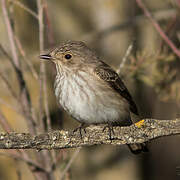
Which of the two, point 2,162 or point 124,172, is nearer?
point 2,162

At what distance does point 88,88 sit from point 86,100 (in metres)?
0.13

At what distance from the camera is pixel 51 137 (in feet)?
9.83

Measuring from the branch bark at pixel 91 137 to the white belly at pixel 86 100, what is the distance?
914 mm

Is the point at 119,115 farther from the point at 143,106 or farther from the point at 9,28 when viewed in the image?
the point at 143,106

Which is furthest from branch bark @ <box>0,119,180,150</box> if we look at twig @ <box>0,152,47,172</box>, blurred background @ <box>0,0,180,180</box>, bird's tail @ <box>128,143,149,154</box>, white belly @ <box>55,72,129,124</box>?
blurred background @ <box>0,0,180,180</box>

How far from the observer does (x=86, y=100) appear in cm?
413

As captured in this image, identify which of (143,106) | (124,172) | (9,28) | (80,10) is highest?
(80,10)

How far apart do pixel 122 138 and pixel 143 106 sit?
4.01 metres

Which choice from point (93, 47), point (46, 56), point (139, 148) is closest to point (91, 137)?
point (46, 56)

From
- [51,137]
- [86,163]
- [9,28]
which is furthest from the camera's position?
[86,163]

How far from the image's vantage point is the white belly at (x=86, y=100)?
4129 mm

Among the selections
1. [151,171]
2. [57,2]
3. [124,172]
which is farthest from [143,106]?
[57,2]

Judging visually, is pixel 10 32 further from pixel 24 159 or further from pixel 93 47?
pixel 93 47

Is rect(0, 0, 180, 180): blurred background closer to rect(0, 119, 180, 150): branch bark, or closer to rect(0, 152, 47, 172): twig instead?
rect(0, 152, 47, 172): twig
